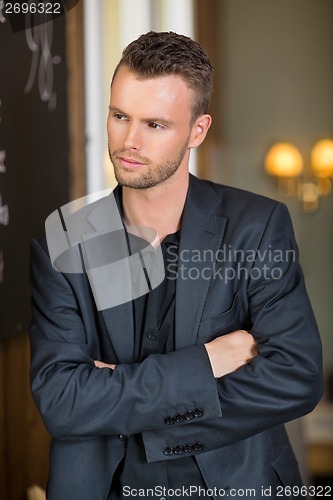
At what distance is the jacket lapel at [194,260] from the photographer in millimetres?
1808

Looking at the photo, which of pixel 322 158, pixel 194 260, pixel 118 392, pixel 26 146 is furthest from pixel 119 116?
pixel 322 158

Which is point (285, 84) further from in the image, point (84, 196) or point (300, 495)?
point (300, 495)

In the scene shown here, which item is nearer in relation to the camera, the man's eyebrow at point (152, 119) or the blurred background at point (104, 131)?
the man's eyebrow at point (152, 119)

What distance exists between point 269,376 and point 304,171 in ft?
17.8

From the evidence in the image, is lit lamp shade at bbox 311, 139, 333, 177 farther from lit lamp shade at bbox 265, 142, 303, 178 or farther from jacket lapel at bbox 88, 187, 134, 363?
jacket lapel at bbox 88, 187, 134, 363

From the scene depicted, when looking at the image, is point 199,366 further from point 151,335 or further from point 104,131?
point 104,131

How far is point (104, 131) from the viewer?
3.18 meters

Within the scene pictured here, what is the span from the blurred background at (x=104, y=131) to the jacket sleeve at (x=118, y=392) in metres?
0.53

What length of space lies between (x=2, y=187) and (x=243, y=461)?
39.7 inches

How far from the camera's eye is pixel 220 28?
7070mm

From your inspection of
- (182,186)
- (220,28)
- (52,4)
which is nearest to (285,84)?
(220,28)

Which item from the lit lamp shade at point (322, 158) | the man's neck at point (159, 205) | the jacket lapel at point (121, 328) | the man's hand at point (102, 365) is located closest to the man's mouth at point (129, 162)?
the man's neck at point (159, 205)

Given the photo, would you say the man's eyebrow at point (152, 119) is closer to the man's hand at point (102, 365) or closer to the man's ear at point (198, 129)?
the man's ear at point (198, 129)

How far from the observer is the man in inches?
67.1
